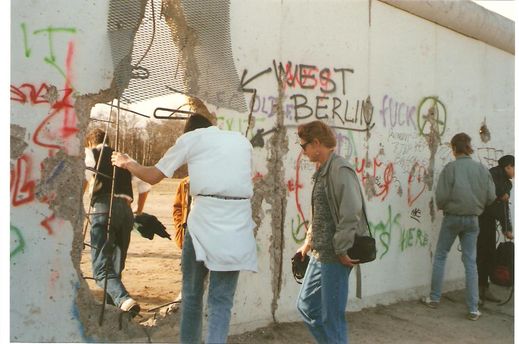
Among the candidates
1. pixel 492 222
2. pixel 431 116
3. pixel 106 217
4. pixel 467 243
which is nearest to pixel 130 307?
pixel 106 217

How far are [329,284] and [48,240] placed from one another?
1.95m

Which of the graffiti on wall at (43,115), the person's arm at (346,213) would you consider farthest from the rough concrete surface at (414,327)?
the graffiti on wall at (43,115)

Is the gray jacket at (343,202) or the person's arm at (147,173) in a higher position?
the person's arm at (147,173)

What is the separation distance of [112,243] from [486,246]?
13.9ft

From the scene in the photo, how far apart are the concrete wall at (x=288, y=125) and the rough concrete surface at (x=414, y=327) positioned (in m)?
0.15

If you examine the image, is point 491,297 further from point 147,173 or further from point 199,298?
point 147,173

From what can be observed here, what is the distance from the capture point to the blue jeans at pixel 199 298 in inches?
132

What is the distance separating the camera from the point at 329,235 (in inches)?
141

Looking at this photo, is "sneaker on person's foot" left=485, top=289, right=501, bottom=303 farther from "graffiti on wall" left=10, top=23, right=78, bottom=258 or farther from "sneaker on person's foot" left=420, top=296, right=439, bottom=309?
"graffiti on wall" left=10, top=23, right=78, bottom=258

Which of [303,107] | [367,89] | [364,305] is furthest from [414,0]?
[364,305]

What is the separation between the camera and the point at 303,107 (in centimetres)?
526

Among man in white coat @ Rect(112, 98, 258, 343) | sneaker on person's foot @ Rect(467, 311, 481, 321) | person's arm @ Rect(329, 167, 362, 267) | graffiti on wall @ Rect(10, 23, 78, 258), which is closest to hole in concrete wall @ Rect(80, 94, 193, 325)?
graffiti on wall @ Rect(10, 23, 78, 258)

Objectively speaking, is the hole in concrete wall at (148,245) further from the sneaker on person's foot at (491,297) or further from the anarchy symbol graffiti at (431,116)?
the sneaker on person's foot at (491,297)

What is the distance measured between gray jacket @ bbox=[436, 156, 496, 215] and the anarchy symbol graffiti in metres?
0.81
